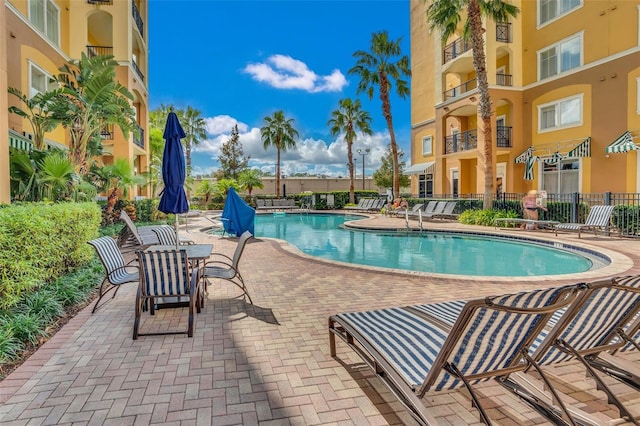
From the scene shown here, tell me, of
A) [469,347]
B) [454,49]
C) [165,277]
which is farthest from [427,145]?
[469,347]

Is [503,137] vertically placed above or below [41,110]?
above

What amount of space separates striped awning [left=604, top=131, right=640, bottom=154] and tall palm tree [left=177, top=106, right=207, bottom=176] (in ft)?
119

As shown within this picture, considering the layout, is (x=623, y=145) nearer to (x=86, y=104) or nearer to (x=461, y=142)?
(x=461, y=142)

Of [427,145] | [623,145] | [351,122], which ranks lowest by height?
[623,145]

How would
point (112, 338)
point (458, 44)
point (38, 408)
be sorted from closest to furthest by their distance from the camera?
point (38, 408), point (112, 338), point (458, 44)

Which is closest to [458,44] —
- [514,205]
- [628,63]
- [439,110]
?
[439,110]

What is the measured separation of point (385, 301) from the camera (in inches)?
214

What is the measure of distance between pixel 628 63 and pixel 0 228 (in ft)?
72.5

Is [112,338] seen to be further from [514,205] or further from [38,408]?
[514,205]

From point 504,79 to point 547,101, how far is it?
3167 mm

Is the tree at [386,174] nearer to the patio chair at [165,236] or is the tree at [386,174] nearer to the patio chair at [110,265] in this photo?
the patio chair at [165,236]

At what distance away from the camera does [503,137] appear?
843 inches

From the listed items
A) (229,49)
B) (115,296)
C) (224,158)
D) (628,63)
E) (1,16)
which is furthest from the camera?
(224,158)

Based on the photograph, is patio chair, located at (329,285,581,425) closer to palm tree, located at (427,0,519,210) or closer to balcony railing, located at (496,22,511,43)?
palm tree, located at (427,0,519,210)
